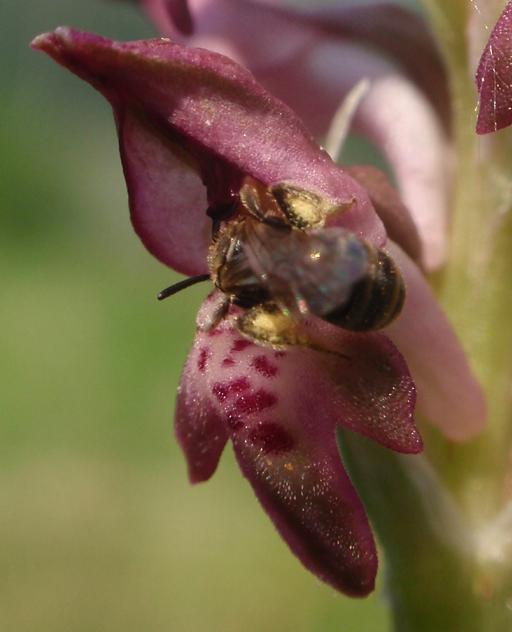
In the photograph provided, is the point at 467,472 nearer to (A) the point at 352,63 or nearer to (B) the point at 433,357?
(B) the point at 433,357

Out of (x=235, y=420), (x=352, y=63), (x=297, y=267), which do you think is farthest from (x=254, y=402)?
(x=352, y=63)

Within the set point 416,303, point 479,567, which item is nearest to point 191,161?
point 416,303

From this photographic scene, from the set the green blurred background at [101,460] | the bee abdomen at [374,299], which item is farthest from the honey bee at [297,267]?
the green blurred background at [101,460]

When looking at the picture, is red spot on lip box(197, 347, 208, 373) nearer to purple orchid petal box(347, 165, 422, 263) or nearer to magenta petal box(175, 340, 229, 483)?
magenta petal box(175, 340, 229, 483)

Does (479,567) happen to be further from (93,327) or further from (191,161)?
(93,327)

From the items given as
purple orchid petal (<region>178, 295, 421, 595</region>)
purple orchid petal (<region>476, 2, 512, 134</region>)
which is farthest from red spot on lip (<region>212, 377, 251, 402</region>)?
purple orchid petal (<region>476, 2, 512, 134</region>)
